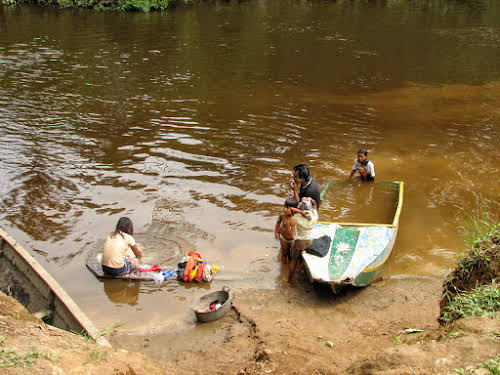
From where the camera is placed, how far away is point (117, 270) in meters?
7.28

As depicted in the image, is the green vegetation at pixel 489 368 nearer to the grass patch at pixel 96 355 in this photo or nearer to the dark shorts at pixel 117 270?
the grass patch at pixel 96 355

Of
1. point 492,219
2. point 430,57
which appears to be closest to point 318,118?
point 492,219

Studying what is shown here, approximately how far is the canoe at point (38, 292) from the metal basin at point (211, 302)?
5.16 ft

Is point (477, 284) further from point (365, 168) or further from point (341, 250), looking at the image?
point (365, 168)

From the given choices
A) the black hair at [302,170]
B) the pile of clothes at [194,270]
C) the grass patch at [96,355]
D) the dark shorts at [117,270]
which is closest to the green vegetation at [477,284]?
the black hair at [302,170]

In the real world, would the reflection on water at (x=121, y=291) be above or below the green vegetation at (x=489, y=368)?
below

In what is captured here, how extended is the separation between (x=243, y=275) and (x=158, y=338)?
192cm

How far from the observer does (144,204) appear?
9945 millimetres

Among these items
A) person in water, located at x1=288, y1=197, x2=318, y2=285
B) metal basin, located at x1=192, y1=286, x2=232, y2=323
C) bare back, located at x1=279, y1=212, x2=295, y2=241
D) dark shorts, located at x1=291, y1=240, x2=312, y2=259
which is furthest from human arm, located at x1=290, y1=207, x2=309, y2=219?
metal basin, located at x1=192, y1=286, x2=232, y2=323

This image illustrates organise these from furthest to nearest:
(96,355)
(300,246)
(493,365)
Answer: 1. (300,246)
2. (96,355)
3. (493,365)

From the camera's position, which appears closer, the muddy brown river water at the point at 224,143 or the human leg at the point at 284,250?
the human leg at the point at 284,250

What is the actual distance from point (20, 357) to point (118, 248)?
3246mm

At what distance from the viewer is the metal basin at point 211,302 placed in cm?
634

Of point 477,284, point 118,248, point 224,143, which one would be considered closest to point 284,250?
point 118,248
